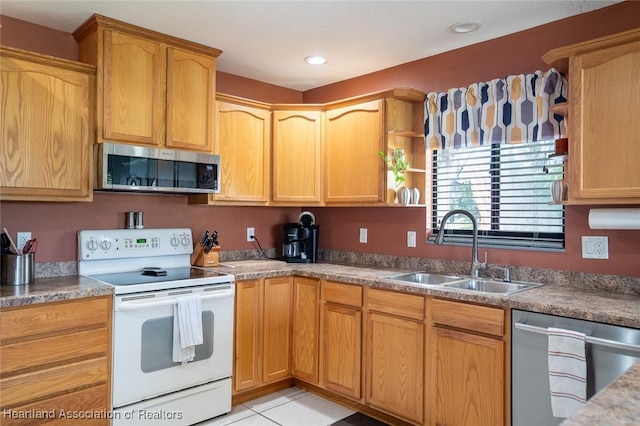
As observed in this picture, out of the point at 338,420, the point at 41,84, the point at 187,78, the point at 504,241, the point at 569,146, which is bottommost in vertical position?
the point at 338,420

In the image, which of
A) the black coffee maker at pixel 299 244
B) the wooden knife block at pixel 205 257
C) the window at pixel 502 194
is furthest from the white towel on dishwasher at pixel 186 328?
the window at pixel 502 194

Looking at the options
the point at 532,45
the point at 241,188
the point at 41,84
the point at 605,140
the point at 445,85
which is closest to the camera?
the point at 605,140

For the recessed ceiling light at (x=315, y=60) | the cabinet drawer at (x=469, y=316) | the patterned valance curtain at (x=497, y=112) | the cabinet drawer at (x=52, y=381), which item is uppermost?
the recessed ceiling light at (x=315, y=60)

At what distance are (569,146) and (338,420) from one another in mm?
2080

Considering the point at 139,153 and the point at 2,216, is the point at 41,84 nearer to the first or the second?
the point at 139,153

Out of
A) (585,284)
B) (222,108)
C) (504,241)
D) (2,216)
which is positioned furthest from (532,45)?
(2,216)

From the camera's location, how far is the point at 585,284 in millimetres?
2490

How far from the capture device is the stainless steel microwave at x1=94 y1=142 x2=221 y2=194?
2.63 meters

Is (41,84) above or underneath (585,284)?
above

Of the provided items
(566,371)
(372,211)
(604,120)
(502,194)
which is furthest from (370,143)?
(566,371)

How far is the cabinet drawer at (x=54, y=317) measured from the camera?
6.82ft

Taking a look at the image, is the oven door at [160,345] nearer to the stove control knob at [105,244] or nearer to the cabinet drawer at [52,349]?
the cabinet drawer at [52,349]

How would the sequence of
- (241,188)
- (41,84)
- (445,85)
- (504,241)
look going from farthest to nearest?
(241,188), (445,85), (504,241), (41,84)

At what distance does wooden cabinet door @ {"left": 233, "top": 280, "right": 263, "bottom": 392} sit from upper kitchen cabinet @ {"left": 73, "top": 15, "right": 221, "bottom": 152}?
1.02 metres
